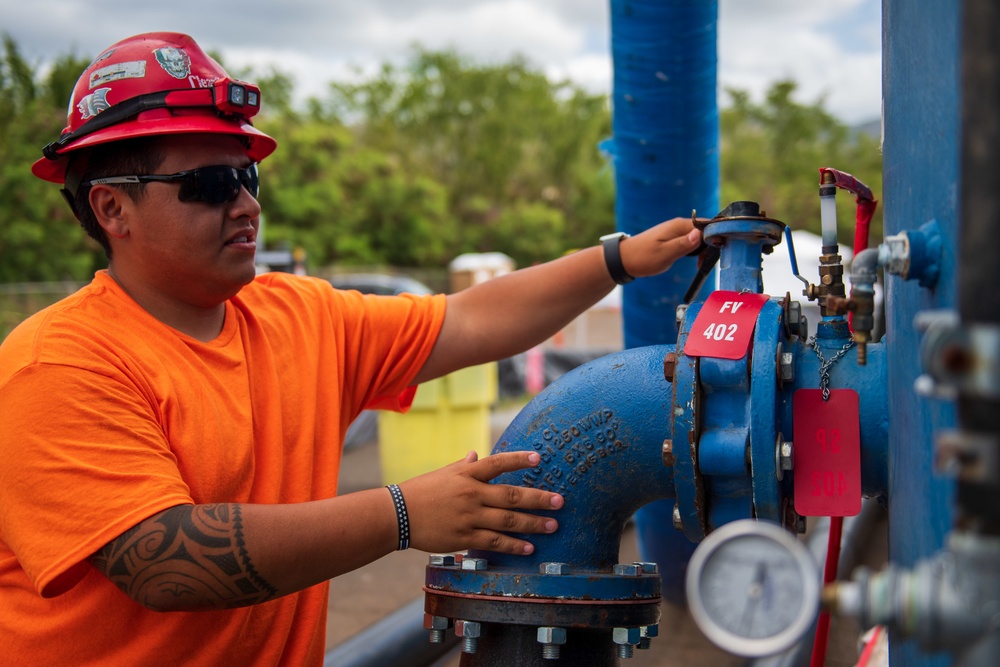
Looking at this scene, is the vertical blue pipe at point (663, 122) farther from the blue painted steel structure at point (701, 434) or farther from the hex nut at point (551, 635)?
the hex nut at point (551, 635)

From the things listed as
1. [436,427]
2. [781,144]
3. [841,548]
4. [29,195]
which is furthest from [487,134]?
[841,548]

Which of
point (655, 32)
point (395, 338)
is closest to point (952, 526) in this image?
point (395, 338)

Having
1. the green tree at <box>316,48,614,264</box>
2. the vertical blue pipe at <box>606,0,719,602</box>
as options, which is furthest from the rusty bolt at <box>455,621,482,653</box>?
the green tree at <box>316,48,614,264</box>

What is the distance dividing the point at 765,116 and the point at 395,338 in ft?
141

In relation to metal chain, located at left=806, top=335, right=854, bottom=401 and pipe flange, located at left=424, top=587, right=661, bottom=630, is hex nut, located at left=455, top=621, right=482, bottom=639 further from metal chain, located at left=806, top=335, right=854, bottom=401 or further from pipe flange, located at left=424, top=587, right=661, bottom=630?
metal chain, located at left=806, top=335, right=854, bottom=401

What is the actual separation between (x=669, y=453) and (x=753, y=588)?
0.59m

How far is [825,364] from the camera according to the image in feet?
4.36

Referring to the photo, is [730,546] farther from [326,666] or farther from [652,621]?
[326,666]

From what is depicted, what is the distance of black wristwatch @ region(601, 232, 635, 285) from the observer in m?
2.03

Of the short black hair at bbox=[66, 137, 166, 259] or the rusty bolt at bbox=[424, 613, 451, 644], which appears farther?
the short black hair at bbox=[66, 137, 166, 259]

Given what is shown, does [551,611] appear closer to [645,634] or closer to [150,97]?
[645,634]

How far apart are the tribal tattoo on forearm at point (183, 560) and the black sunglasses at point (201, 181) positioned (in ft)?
2.11

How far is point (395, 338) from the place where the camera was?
2.15m

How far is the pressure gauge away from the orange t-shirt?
0.99 meters
